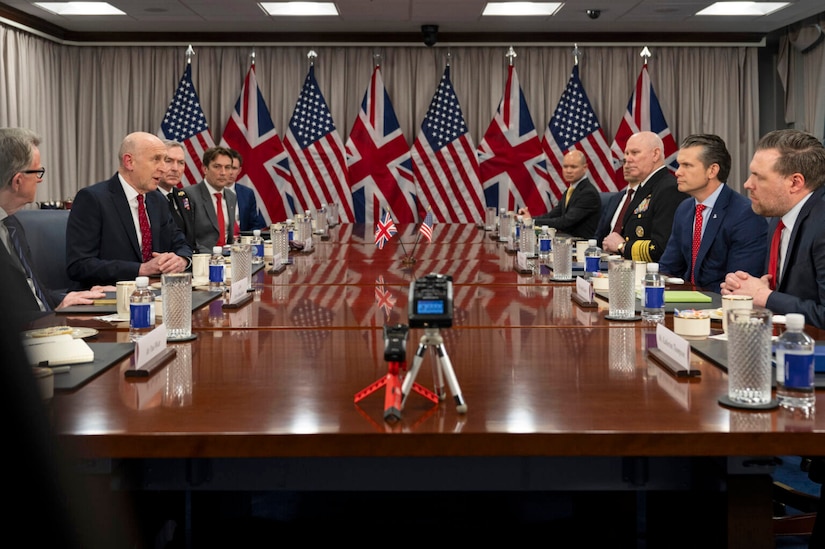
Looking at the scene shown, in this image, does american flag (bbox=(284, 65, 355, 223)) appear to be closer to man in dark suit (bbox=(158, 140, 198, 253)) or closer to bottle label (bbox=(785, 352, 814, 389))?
man in dark suit (bbox=(158, 140, 198, 253))

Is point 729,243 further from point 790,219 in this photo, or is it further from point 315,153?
point 315,153

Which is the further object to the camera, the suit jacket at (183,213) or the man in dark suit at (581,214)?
the man in dark suit at (581,214)

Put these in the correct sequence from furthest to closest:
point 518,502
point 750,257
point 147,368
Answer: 1. point 750,257
2. point 518,502
3. point 147,368

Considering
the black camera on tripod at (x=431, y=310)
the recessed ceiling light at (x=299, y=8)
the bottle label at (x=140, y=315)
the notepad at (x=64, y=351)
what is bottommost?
the notepad at (x=64, y=351)

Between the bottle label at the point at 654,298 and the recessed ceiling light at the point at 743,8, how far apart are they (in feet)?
21.7

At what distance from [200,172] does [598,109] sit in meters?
4.55

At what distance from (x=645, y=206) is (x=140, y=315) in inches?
140

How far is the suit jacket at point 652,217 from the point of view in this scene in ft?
16.5

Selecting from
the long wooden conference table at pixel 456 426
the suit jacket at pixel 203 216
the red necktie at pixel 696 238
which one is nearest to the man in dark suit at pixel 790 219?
the red necktie at pixel 696 238

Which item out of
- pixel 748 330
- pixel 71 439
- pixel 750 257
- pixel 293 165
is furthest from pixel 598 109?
pixel 71 439

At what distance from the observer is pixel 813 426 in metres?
1.56

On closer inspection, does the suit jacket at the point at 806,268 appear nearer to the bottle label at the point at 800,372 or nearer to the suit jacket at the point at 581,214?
the bottle label at the point at 800,372

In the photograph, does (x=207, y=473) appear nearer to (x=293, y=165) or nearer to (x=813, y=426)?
(x=813, y=426)

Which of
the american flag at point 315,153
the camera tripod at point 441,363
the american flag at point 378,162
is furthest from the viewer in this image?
the american flag at point 378,162
